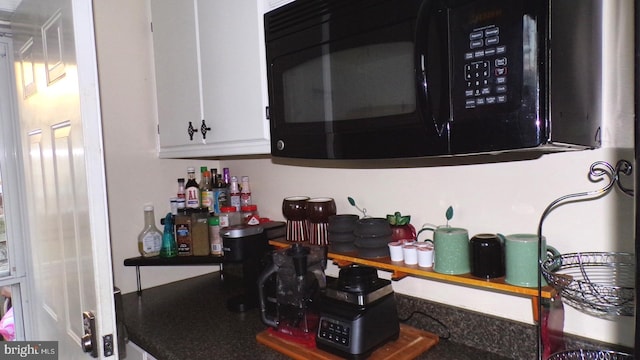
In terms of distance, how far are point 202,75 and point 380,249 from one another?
0.86 meters

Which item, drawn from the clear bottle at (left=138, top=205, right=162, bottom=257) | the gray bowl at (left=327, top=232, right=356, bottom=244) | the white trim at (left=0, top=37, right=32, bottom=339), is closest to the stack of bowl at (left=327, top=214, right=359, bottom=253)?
the gray bowl at (left=327, top=232, right=356, bottom=244)

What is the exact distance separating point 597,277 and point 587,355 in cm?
17

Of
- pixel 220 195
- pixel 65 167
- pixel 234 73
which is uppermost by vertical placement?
pixel 234 73

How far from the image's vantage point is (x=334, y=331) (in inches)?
42.3

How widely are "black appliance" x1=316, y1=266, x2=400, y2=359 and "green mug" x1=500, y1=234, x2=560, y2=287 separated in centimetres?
31

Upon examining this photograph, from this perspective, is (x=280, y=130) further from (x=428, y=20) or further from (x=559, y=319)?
(x=559, y=319)

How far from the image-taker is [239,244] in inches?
58.8

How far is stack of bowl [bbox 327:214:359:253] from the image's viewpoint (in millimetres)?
1262

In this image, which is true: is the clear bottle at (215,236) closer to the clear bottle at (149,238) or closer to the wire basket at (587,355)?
the clear bottle at (149,238)

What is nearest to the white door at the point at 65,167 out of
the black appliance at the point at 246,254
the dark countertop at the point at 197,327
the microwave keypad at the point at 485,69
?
the dark countertop at the point at 197,327

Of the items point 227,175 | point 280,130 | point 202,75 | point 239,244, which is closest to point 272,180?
point 227,175

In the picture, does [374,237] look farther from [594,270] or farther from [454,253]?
[594,270]

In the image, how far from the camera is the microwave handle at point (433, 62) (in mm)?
732

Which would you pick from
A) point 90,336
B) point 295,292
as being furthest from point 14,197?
point 295,292
